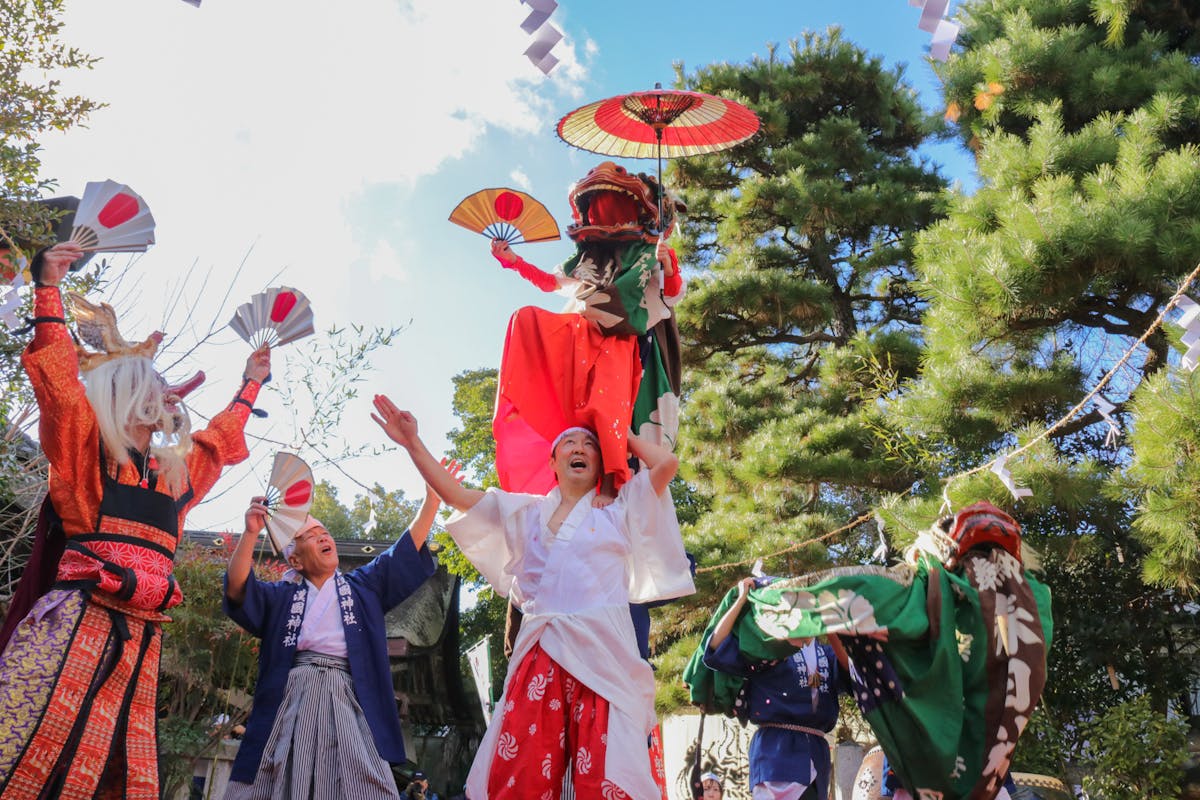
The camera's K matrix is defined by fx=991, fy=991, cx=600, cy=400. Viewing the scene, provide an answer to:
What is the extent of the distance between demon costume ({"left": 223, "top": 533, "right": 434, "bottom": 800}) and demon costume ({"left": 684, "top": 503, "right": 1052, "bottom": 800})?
1.44 metres

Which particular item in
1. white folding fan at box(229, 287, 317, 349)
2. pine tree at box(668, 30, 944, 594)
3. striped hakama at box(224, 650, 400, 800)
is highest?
pine tree at box(668, 30, 944, 594)

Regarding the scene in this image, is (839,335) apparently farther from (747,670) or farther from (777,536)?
(747,670)

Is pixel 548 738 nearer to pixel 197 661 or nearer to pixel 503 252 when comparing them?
pixel 503 252

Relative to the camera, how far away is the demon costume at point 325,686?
11.3ft

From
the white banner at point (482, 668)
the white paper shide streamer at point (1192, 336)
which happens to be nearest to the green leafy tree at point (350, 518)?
the white banner at point (482, 668)

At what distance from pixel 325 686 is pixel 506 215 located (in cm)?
209

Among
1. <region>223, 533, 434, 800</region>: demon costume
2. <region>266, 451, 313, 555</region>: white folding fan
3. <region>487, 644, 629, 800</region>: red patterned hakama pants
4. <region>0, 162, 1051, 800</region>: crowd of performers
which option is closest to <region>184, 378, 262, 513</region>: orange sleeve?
<region>0, 162, 1051, 800</region>: crowd of performers

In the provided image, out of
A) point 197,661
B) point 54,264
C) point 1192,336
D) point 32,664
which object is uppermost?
point 1192,336

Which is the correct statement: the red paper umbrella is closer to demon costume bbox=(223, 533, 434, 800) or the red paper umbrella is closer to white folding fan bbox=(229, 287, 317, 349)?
white folding fan bbox=(229, 287, 317, 349)

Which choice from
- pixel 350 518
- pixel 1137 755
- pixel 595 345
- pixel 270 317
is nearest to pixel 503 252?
pixel 595 345

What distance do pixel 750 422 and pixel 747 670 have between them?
20.2 ft

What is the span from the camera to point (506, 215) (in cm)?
438

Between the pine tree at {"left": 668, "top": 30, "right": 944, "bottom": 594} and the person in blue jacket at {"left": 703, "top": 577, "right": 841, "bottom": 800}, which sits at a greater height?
the pine tree at {"left": 668, "top": 30, "right": 944, "bottom": 594}

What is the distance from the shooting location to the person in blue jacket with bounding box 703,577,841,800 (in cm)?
452
